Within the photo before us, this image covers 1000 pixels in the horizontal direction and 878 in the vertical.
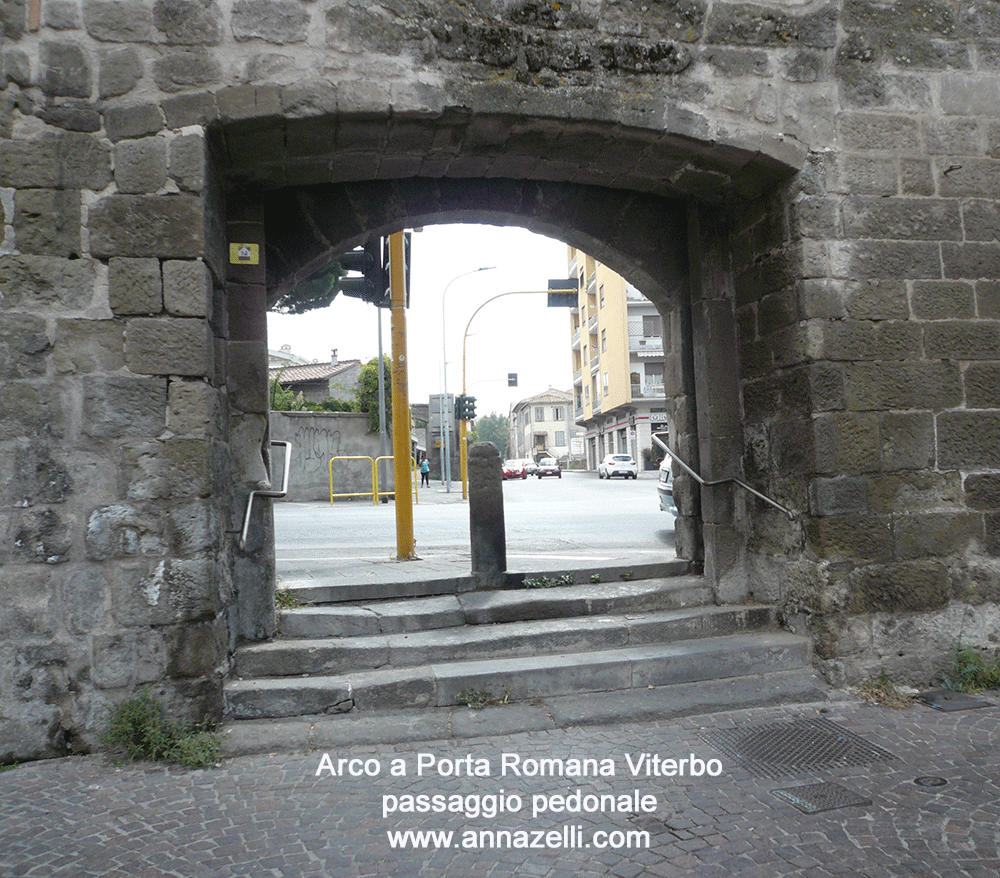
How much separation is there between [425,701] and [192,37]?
10.9 feet

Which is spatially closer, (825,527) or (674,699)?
(674,699)

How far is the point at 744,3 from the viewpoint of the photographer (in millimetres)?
4090

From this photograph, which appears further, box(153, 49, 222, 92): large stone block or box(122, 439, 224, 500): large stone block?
box(153, 49, 222, 92): large stone block

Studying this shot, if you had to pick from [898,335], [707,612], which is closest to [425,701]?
[707,612]

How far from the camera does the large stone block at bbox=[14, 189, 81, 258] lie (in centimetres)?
338

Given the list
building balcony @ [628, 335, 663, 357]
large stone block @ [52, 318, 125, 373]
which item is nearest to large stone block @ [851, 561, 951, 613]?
large stone block @ [52, 318, 125, 373]

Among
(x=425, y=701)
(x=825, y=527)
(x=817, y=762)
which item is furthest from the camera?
(x=825, y=527)

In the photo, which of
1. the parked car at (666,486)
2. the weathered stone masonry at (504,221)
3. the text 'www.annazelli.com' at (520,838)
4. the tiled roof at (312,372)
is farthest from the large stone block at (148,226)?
the tiled roof at (312,372)

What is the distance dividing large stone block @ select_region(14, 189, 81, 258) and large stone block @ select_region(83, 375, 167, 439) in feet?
1.99

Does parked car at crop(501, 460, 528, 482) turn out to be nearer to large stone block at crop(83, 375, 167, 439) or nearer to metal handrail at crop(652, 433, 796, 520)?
metal handrail at crop(652, 433, 796, 520)

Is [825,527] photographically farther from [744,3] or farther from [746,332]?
[744,3]

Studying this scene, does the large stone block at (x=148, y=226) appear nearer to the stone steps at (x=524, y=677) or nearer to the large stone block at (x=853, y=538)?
the stone steps at (x=524, y=677)

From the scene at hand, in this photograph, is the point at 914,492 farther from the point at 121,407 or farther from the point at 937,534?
the point at 121,407

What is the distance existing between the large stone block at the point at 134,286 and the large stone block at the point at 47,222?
0.19 metres
